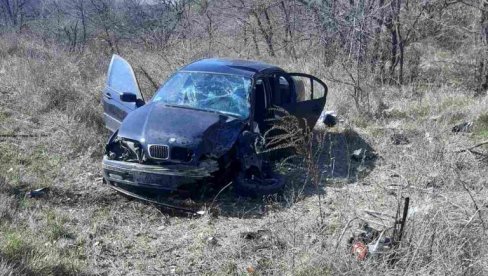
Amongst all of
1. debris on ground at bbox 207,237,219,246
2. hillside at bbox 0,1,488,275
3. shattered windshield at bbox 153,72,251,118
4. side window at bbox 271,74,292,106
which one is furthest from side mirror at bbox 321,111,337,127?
debris on ground at bbox 207,237,219,246

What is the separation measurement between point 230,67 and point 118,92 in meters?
1.63

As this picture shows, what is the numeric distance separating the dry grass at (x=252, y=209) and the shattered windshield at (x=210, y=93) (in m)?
1.12

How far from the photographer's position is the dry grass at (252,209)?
4129 millimetres

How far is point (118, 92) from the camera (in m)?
7.33

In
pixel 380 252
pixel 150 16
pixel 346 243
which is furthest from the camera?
pixel 150 16

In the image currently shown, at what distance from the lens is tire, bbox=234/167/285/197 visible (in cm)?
590

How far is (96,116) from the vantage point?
8922 millimetres

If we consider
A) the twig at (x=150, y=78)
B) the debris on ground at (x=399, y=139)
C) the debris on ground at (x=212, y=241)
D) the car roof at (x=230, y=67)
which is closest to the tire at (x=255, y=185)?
the debris on ground at (x=212, y=241)

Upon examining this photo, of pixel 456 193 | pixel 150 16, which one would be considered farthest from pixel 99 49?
pixel 456 193

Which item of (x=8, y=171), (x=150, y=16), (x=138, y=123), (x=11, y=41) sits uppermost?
(x=150, y=16)

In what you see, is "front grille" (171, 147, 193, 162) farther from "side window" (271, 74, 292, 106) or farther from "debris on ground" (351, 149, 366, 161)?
"debris on ground" (351, 149, 366, 161)

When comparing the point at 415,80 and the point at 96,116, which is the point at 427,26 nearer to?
the point at 415,80

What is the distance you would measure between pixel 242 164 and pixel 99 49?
1354cm

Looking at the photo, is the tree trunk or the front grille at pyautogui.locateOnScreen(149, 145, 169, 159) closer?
the front grille at pyautogui.locateOnScreen(149, 145, 169, 159)
